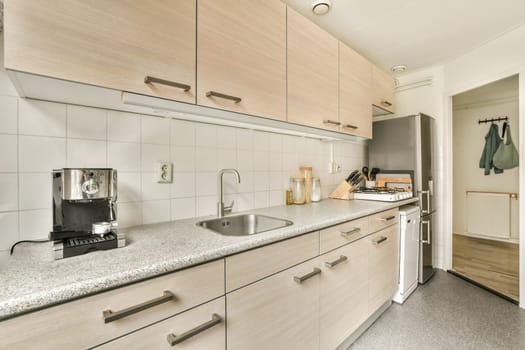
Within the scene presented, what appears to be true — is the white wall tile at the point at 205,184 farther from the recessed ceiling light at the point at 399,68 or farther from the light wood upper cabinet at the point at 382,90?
the recessed ceiling light at the point at 399,68

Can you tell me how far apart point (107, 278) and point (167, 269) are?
0.50ft

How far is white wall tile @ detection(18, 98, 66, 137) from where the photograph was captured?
3.14 ft

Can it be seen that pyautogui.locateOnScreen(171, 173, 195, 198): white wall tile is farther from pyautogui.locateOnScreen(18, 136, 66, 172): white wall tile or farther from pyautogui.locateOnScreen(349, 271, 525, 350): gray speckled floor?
pyautogui.locateOnScreen(349, 271, 525, 350): gray speckled floor

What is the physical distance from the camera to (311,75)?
1571 millimetres

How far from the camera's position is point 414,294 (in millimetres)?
2150

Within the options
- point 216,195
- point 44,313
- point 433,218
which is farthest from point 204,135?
point 433,218

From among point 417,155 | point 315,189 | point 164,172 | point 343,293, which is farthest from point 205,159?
point 417,155

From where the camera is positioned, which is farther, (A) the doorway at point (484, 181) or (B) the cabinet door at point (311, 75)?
(A) the doorway at point (484, 181)

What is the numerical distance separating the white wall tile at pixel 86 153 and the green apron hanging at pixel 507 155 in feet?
15.7

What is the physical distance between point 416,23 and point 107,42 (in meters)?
2.13

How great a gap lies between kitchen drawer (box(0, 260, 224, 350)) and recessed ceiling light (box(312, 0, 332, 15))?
5.64ft

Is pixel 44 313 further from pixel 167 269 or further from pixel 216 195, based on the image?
pixel 216 195

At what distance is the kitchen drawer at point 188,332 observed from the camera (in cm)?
67

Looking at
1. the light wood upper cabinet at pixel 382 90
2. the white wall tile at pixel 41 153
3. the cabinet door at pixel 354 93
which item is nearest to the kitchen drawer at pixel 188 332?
the white wall tile at pixel 41 153
